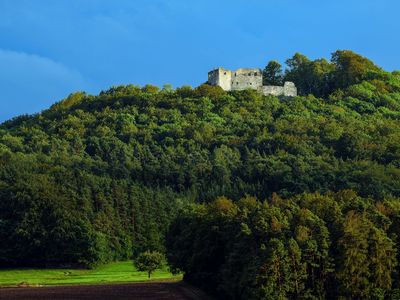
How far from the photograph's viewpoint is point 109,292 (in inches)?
2972

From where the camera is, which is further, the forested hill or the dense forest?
the forested hill

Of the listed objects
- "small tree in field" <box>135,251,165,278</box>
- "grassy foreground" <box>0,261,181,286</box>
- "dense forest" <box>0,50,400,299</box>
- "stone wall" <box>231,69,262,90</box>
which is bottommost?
"grassy foreground" <box>0,261,181,286</box>

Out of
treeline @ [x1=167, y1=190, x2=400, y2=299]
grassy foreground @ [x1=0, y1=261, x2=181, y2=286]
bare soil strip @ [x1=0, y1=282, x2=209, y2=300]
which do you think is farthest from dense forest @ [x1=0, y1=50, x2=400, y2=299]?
grassy foreground @ [x1=0, y1=261, x2=181, y2=286]

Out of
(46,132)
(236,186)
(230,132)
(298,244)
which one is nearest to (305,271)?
(298,244)

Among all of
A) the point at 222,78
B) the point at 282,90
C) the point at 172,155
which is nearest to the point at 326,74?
the point at 282,90

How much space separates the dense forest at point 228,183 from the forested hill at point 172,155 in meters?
0.30

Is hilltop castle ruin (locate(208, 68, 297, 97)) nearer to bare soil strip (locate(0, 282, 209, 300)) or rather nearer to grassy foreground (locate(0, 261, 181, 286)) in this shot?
Result: grassy foreground (locate(0, 261, 181, 286))

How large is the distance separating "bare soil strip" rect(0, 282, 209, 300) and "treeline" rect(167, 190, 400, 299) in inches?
133

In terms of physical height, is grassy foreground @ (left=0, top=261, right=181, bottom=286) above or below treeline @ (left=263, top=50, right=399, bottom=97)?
below

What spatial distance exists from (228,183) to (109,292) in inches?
2544

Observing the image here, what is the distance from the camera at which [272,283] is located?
65.9 m

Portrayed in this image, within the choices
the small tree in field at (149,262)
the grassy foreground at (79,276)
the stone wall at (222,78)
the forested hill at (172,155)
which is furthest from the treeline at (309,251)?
the stone wall at (222,78)

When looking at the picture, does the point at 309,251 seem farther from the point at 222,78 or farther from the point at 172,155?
the point at 222,78

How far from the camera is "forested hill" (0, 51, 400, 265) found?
12069cm
